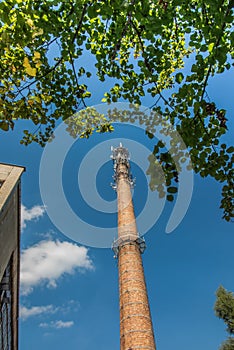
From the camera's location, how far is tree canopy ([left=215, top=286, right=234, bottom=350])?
1785 cm

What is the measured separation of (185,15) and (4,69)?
2067mm

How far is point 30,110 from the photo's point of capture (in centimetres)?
337

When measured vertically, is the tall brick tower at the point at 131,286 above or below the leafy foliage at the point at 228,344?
above

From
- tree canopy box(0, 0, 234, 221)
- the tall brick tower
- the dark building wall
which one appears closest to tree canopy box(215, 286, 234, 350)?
the tall brick tower

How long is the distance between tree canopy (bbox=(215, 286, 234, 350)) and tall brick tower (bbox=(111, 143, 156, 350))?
602 cm

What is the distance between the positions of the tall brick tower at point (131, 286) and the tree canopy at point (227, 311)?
19.8 feet

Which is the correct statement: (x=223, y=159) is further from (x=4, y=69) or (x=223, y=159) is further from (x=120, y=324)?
(x=120, y=324)

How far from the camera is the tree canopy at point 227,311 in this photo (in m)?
17.9

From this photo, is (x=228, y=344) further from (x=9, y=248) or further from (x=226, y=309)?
(x=9, y=248)

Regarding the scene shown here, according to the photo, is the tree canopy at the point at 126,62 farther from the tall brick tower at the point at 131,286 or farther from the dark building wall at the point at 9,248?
the tall brick tower at the point at 131,286

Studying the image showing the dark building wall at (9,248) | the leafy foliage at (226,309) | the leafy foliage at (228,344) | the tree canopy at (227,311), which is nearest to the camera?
the dark building wall at (9,248)

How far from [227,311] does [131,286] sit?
710 cm

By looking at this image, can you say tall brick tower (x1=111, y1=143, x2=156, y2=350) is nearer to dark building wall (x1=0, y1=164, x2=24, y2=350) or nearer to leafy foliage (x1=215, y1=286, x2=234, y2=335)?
leafy foliage (x1=215, y1=286, x2=234, y2=335)

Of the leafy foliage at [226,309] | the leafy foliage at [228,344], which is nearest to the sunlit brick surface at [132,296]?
the leafy foliage at [226,309]
